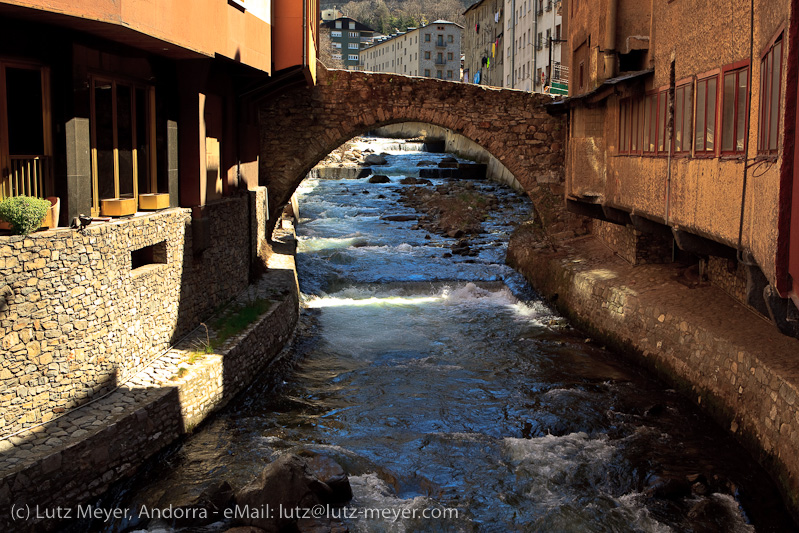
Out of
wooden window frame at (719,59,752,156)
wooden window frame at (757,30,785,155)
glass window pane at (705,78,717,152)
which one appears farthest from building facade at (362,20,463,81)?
wooden window frame at (757,30,785,155)

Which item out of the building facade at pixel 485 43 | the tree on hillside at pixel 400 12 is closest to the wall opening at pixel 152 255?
the building facade at pixel 485 43

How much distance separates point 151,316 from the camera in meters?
9.98

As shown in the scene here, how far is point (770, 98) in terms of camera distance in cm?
688

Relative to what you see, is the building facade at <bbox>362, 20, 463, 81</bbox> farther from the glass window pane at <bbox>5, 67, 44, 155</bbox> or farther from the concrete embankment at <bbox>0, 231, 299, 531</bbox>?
the glass window pane at <bbox>5, 67, 44, 155</bbox>

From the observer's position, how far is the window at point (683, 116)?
1003 centimetres

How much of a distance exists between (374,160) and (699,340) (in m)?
32.6

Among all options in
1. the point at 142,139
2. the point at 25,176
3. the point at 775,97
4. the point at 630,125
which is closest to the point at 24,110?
the point at 25,176

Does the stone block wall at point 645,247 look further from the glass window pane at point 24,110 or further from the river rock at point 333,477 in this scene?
the glass window pane at point 24,110

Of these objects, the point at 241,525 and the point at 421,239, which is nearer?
the point at 241,525

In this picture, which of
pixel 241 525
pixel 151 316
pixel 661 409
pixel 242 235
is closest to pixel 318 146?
pixel 242 235

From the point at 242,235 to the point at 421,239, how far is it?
410 inches

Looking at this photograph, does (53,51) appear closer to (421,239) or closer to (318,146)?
(318,146)

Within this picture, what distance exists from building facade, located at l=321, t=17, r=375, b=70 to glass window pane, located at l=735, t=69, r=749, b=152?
9364 centimetres

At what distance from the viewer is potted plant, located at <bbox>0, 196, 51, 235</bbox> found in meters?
7.56
